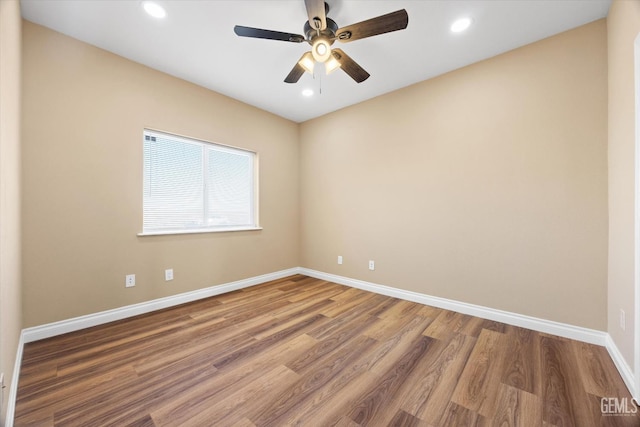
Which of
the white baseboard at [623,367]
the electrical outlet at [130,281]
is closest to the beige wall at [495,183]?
the white baseboard at [623,367]

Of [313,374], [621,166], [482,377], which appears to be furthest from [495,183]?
[313,374]

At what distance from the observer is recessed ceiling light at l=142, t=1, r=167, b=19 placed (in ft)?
6.20

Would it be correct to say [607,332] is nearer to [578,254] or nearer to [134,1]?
[578,254]

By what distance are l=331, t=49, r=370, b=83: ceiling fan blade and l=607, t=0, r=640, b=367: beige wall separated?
1736 mm

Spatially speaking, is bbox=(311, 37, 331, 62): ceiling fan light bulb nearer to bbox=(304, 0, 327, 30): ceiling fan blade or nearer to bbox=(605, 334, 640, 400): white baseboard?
bbox=(304, 0, 327, 30): ceiling fan blade

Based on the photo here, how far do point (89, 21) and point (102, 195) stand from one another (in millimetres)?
1500

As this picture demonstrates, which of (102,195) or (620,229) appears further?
(102,195)

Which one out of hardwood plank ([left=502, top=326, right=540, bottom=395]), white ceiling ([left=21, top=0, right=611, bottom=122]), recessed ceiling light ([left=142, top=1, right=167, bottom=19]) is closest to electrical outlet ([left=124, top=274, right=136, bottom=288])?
white ceiling ([left=21, top=0, right=611, bottom=122])

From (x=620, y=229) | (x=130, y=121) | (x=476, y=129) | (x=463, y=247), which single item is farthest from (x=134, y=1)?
(x=620, y=229)

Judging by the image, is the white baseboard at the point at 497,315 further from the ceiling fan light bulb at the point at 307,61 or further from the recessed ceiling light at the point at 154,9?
the recessed ceiling light at the point at 154,9

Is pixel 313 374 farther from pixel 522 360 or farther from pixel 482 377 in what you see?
pixel 522 360

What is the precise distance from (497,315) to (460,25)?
2.74m

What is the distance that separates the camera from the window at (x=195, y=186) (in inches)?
110

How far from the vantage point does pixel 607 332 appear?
1.98 metres
